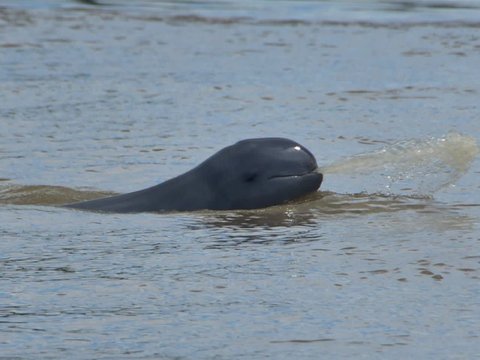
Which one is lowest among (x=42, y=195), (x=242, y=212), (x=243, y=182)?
(x=42, y=195)

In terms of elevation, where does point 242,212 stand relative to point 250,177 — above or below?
below

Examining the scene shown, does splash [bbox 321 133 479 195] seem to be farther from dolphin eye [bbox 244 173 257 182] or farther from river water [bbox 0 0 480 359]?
dolphin eye [bbox 244 173 257 182]

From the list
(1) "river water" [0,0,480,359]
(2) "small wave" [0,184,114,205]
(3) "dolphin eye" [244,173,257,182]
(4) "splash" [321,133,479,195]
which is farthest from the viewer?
(2) "small wave" [0,184,114,205]

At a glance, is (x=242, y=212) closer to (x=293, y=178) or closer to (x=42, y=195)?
(x=293, y=178)

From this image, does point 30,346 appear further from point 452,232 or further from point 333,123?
point 333,123

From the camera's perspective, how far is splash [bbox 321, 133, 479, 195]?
7.58 m

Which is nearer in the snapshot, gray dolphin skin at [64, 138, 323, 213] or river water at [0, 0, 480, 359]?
river water at [0, 0, 480, 359]

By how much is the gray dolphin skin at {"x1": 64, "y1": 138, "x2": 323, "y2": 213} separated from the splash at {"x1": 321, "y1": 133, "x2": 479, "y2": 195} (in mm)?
199

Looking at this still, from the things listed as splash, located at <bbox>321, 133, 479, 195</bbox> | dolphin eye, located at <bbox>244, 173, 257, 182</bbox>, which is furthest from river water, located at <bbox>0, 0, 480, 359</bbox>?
dolphin eye, located at <bbox>244, 173, 257, 182</bbox>

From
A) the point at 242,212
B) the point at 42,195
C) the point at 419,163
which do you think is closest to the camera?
the point at 242,212

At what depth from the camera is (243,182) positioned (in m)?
7.30

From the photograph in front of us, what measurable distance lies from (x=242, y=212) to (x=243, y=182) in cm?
17

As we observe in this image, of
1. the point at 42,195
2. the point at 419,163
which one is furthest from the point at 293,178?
the point at 42,195

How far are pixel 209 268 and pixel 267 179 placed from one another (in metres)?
1.43
